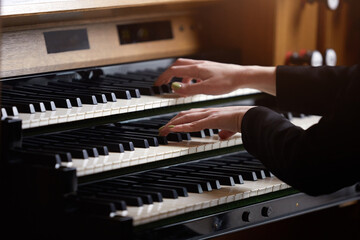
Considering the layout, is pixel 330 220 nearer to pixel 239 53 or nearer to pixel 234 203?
pixel 239 53

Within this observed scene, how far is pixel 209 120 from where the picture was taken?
2064mm

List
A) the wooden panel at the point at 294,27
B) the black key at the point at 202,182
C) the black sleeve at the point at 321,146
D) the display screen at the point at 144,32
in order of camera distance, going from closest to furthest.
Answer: the black sleeve at the point at 321,146
the black key at the point at 202,182
the display screen at the point at 144,32
the wooden panel at the point at 294,27

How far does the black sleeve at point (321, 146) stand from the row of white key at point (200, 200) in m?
0.19

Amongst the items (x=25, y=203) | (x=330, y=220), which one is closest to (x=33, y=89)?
(x=25, y=203)

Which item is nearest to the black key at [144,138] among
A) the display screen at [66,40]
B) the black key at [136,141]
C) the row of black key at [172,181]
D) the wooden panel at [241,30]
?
the black key at [136,141]

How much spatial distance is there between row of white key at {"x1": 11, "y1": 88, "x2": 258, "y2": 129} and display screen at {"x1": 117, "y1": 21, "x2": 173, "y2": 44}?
0.40 m

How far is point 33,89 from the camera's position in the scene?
2.17 m

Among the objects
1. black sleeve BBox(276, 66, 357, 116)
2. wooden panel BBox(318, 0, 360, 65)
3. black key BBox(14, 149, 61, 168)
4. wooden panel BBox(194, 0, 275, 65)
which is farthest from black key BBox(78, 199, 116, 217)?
A: wooden panel BBox(318, 0, 360, 65)

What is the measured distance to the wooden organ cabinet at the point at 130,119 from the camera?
6.15 ft

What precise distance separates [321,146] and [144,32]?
1.05 metres

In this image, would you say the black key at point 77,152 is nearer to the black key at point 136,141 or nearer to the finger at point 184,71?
the black key at point 136,141

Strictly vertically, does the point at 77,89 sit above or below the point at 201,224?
above

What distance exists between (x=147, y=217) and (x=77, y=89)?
22.5 inches

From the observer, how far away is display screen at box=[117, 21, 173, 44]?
2557 millimetres
